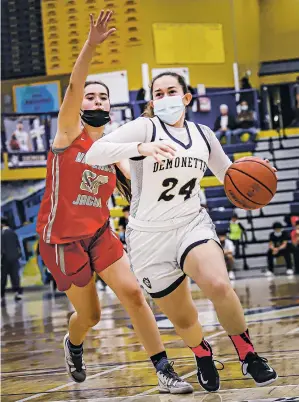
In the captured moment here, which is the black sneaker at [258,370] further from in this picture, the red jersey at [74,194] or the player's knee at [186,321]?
the red jersey at [74,194]

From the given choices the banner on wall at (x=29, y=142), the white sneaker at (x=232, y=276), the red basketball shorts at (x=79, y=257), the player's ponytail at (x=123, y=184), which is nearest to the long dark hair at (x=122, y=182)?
the player's ponytail at (x=123, y=184)

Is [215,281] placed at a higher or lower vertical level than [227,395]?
higher

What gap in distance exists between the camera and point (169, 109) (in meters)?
4.59

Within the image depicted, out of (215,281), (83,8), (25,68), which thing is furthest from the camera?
(25,68)

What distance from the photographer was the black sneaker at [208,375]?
4555 millimetres

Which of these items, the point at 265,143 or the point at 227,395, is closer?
the point at 227,395

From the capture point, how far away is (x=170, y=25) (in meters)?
19.2

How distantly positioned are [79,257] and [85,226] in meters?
0.18

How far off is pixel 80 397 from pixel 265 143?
1482cm

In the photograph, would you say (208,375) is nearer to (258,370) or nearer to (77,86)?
(258,370)

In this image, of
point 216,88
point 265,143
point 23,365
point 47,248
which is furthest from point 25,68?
point 47,248

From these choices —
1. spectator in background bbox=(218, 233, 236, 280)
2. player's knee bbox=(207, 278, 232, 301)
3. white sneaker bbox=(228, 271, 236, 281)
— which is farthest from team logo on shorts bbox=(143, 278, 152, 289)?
spectator in background bbox=(218, 233, 236, 280)

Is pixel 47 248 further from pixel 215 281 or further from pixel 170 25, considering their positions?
pixel 170 25

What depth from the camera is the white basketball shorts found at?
450 centimetres
